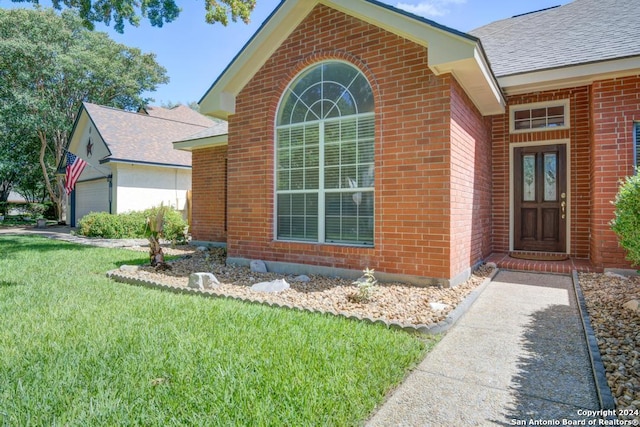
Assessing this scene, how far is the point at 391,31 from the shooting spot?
5613 millimetres

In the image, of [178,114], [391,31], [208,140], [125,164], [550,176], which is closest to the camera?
[391,31]

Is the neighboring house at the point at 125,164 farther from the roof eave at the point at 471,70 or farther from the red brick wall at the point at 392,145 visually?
the roof eave at the point at 471,70

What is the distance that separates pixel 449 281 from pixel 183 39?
1658 centimetres

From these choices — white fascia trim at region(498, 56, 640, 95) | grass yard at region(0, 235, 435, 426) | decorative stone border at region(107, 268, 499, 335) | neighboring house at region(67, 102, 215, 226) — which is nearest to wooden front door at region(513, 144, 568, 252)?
white fascia trim at region(498, 56, 640, 95)

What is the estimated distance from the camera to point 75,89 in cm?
2377

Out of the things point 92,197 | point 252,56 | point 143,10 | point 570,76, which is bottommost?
point 92,197

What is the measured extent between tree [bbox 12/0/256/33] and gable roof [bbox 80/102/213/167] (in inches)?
266

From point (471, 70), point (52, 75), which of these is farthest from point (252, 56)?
point (52, 75)

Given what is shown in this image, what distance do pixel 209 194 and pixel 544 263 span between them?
9013 mm

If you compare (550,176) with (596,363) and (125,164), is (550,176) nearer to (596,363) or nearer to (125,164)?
(596,363)

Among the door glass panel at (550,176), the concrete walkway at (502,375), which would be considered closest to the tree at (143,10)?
the door glass panel at (550,176)

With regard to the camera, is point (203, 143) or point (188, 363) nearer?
point (188, 363)

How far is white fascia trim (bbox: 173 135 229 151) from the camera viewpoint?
34.5 ft

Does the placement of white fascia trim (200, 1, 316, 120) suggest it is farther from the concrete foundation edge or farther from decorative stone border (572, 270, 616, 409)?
decorative stone border (572, 270, 616, 409)
